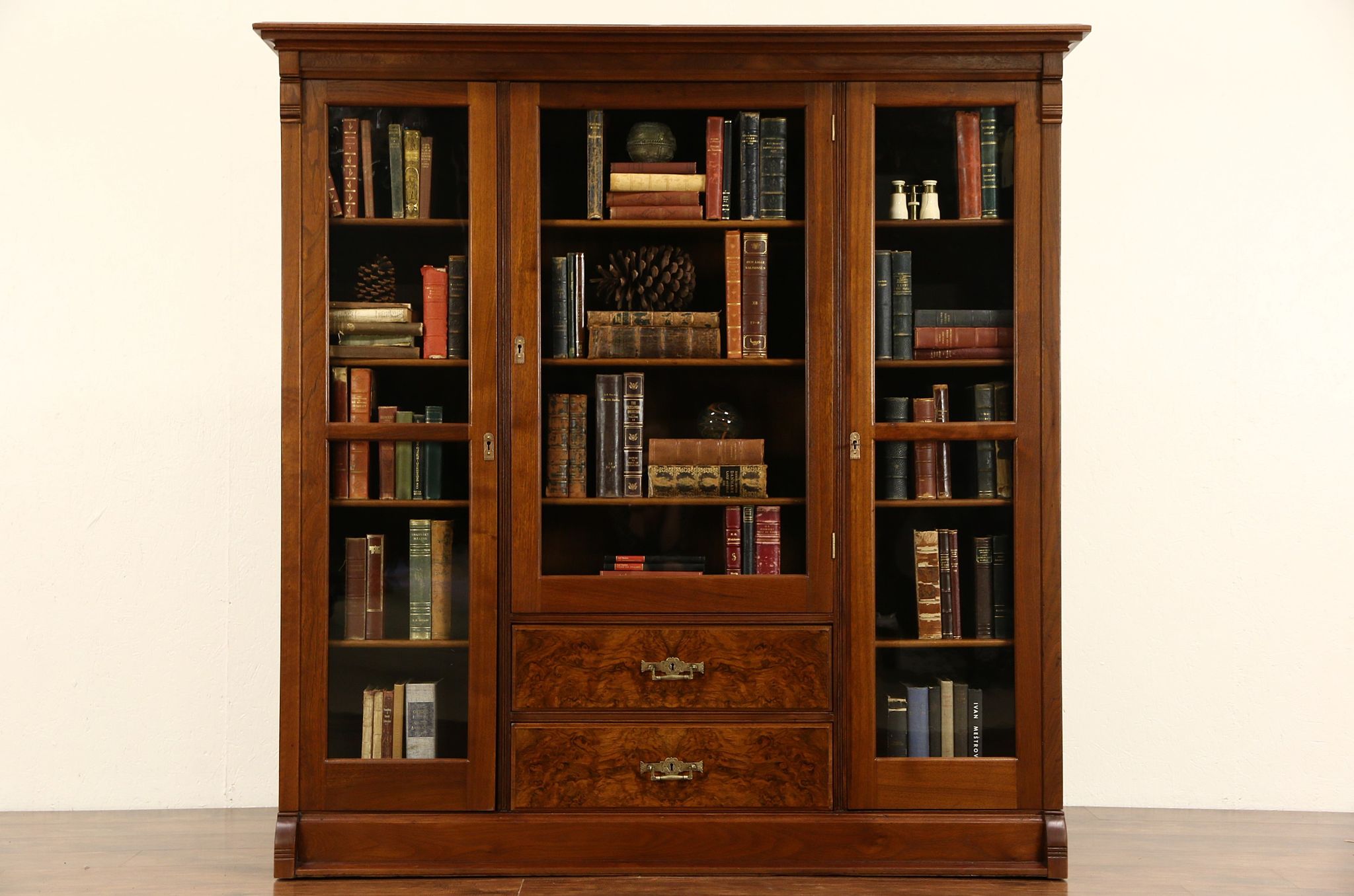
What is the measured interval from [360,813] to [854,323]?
1720 mm

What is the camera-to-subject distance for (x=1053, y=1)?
3.20m

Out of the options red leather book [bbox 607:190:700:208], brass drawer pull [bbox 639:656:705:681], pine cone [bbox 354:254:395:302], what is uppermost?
red leather book [bbox 607:190:700:208]

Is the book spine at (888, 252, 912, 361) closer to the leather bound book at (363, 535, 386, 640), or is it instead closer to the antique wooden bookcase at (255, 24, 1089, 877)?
the antique wooden bookcase at (255, 24, 1089, 877)

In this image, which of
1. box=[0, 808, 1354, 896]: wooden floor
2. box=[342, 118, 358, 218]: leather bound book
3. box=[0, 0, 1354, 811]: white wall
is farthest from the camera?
box=[0, 0, 1354, 811]: white wall

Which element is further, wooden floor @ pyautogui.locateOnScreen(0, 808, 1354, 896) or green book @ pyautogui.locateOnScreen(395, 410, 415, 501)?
green book @ pyautogui.locateOnScreen(395, 410, 415, 501)

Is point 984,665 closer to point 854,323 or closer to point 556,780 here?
point 854,323

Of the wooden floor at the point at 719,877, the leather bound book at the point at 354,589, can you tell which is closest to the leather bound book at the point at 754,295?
the leather bound book at the point at 354,589

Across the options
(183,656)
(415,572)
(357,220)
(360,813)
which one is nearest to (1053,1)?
(357,220)

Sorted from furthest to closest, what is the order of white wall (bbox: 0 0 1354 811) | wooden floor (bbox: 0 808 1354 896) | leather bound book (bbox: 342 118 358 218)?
white wall (bbox: 0 0 1354 811) → leather bound book (bbox: 342 118 358 218) → wooden floor (bbox: 0 808 1354 896)

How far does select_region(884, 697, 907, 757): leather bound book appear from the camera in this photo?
2596 millimetres

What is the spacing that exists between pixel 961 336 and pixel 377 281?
4.85ft

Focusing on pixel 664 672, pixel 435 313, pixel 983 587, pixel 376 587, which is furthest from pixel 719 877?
pixel 435 313

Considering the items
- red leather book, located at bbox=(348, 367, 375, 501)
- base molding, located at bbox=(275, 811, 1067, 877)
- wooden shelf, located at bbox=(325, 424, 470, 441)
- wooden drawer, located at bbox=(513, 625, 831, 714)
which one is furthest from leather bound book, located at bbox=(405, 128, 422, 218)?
base molding, located at bbox=(275, 811, 1067, 877)

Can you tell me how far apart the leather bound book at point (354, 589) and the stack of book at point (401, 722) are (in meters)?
0.16
